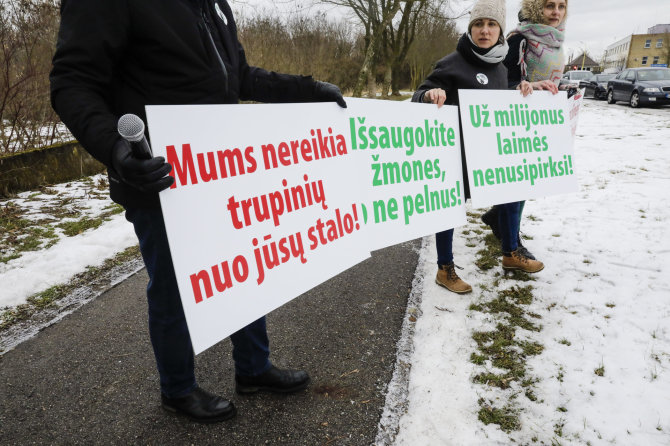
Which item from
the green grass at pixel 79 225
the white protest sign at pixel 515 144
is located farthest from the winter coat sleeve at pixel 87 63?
the green grass at pixel 79 225

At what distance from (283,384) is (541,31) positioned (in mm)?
3194

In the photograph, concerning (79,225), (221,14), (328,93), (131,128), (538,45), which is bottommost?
(79,225)

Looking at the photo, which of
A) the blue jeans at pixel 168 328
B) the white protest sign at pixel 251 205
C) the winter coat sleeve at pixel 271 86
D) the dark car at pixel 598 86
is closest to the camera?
the white protest sign at pixel 251 205

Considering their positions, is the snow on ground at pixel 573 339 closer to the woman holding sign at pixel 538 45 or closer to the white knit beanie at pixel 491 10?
the woman holding sign at pixel 538 45

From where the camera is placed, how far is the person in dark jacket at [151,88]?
4.21ft

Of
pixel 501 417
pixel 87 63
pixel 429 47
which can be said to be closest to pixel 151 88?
pixel 87 63

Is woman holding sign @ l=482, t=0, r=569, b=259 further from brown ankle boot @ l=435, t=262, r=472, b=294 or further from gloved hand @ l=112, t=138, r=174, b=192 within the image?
gloved hand @ l=112, t=138, r=174, b=192

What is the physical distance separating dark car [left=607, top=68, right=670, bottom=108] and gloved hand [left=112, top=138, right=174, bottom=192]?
19.6 m

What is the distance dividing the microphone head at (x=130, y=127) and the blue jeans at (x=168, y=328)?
455mm

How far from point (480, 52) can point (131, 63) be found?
2269 millimetres

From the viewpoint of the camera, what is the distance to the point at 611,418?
6.22 feet

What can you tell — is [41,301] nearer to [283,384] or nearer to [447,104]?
[283,384]

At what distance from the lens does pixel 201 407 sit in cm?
192

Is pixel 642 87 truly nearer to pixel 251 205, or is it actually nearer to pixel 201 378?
pixel 251 205
